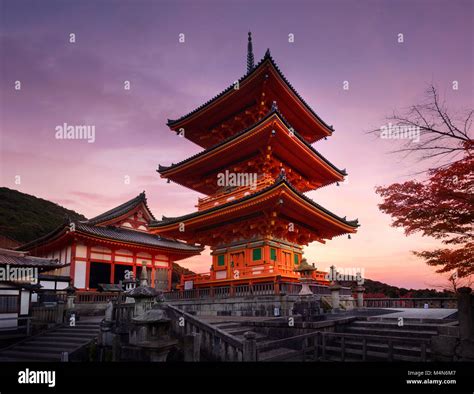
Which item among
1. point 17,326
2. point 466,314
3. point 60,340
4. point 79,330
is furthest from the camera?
point 17,326

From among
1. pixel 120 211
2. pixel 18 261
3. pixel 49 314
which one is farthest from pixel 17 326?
pixel 120 211

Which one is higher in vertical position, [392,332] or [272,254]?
[272,254]

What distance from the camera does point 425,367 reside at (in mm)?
5906

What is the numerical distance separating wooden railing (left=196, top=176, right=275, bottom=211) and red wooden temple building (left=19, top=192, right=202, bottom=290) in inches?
356

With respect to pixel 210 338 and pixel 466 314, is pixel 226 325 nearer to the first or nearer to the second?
pixel 210 338

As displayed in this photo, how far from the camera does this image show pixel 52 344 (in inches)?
554

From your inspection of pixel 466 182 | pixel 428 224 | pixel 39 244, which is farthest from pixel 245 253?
pixel 39 244

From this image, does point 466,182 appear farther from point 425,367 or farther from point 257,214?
point 257,214

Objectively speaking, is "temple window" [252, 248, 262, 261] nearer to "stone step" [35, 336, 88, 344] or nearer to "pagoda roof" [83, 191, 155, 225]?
"stone step" [35, 336, 88, 344]

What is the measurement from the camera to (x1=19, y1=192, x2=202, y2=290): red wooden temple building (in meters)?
25.2

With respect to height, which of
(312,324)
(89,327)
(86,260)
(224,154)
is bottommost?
(89,327)

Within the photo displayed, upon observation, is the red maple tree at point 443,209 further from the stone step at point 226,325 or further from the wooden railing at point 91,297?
the wooden railing at point 91,297

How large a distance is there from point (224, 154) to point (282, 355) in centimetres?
1295

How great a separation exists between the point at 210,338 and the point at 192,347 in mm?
546
